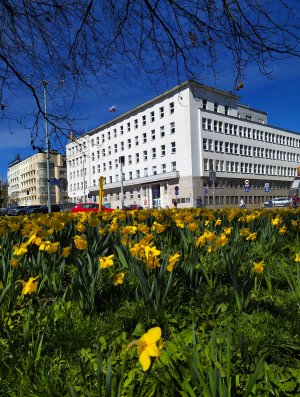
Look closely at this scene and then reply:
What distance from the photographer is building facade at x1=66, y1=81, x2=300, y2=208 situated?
44.6 meters

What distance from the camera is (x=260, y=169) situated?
183 ft

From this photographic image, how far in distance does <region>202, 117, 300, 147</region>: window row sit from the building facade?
0.14 meters

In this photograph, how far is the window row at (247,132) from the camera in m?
47.2

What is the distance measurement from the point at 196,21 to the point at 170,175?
42.3m

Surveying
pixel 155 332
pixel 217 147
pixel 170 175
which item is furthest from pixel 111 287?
pixel 217 147

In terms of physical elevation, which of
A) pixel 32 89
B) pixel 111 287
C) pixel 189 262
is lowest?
pixel 111 287

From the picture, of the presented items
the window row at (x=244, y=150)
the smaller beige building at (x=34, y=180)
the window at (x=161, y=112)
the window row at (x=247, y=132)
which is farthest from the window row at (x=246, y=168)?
the smaller beige building at (x=34, y=180)

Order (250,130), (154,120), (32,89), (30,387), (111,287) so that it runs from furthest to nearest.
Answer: (250,130), (154,120), (32,89), (111,287), (30,387)

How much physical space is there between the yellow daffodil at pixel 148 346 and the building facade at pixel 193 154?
37.2 meters

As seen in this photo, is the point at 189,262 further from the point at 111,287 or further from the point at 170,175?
the point at 170,175

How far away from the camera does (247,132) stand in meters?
53.9

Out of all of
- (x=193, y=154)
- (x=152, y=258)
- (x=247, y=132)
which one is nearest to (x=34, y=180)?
(x=247, y=132)

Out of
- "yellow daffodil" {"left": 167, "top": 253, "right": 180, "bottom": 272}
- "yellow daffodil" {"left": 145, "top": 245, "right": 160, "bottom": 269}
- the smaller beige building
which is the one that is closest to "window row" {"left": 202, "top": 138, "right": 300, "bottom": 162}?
"yellow daffodil" {"left": 145, "top": 245, "right": 160, "bottom": 269}

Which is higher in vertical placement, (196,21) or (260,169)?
(260,169)
